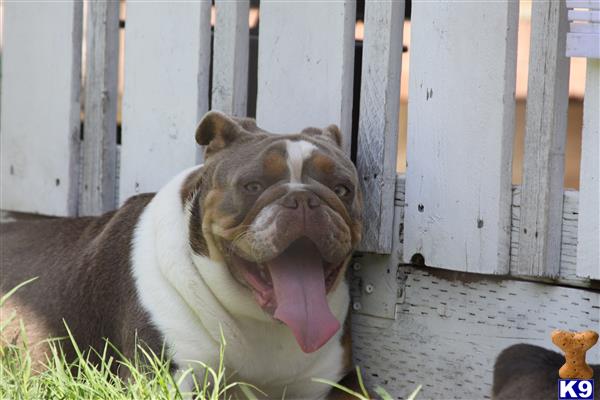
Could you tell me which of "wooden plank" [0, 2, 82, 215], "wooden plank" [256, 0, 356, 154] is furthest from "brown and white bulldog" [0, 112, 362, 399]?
"wooden plank" [0, 2, 82, 215]

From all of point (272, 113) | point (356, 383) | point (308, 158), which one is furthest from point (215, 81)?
point (356, 383)

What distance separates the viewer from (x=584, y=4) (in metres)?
3.34

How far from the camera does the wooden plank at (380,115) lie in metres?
3.98

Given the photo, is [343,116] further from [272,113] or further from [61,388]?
[61,388]

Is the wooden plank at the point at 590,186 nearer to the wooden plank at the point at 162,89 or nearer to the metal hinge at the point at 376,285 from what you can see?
the metal hinge at the point at 376,285

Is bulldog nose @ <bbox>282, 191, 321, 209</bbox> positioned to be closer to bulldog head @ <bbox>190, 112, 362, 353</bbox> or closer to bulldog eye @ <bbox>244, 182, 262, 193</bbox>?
bulldog head @ <bbox>190, 112, 362, 353</bbox>

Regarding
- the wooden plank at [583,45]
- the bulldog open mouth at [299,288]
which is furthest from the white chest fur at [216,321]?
the wooden plank at [583,45]

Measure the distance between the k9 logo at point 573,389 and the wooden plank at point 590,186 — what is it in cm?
55

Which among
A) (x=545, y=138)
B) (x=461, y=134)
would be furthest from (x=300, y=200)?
(x=545, y=138)

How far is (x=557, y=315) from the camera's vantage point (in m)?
3.59

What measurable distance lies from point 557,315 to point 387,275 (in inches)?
28.6

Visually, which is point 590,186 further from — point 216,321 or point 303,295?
point 216,321

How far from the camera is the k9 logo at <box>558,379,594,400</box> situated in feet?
9.81

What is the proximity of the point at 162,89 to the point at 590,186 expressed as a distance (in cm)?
204
